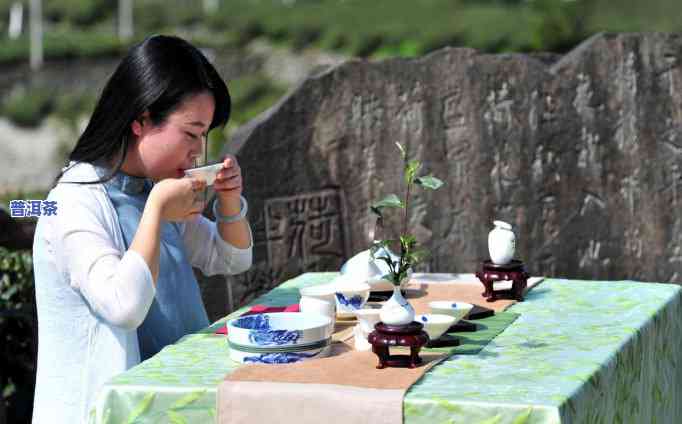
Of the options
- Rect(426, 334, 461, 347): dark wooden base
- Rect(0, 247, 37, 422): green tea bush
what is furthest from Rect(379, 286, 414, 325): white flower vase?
Rect(0, 247, 37, 422): green tea bush

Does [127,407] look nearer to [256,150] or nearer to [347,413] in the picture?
[347,413]

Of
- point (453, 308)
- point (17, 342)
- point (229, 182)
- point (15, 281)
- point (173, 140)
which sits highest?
point (173, 140)

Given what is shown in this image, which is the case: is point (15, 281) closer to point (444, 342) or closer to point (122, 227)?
point (122, 227)

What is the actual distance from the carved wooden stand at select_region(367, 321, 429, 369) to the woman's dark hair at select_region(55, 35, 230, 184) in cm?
86

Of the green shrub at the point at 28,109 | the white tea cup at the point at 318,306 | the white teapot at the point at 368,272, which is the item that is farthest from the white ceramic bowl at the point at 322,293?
the green shrub at the point at 28,109

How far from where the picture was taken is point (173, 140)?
125 inches

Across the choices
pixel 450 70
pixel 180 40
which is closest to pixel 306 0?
pixel 450 70

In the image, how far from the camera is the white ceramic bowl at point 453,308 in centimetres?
315

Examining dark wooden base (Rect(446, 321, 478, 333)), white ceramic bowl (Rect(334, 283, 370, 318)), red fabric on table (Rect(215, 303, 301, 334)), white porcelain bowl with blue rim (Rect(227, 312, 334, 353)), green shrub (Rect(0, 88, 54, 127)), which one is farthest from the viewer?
green shrub (Rect(0, 88, 54, 127))

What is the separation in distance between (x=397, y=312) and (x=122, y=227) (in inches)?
34.5

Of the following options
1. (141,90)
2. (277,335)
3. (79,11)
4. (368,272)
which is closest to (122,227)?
(141,90)

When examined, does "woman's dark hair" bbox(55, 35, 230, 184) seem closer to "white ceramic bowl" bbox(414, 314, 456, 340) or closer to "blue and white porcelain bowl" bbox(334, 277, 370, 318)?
"blue and white porcelain bowl" bbox(334, 277, 370, 318)

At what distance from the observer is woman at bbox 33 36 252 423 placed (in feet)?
9.60

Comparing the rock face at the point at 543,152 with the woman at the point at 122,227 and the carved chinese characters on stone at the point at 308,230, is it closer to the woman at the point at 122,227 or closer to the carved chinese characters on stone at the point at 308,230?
the carved chinese characters on stone at the point at 308,230
